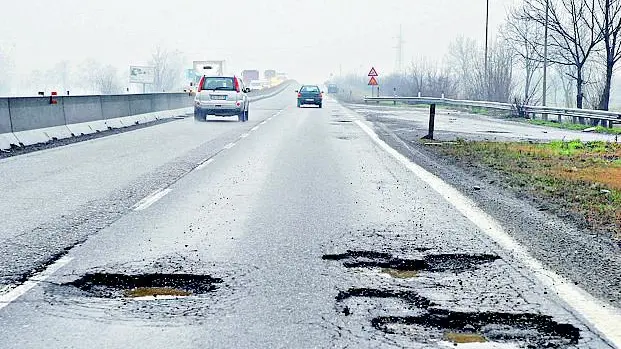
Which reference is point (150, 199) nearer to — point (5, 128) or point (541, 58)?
point (5, 128)

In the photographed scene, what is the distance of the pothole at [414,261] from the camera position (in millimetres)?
5938

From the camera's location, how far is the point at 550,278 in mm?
5598

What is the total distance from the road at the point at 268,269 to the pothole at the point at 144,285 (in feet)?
0.05

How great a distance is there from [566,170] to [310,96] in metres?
37.3

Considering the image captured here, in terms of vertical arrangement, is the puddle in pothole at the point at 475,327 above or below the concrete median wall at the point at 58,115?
below

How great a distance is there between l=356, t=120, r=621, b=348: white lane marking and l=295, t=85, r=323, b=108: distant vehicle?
38998 mm

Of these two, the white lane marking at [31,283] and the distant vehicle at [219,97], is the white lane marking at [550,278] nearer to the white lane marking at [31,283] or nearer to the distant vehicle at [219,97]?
the white lane marking at [31,283]

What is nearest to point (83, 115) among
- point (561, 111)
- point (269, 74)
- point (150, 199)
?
point (150, 199)

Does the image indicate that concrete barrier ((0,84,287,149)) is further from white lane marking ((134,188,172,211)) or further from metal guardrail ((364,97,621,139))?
metal guardrail ((364,97,621,139))

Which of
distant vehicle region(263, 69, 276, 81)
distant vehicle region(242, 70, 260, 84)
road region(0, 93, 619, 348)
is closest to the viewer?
road region(0, 93, 619, 348)

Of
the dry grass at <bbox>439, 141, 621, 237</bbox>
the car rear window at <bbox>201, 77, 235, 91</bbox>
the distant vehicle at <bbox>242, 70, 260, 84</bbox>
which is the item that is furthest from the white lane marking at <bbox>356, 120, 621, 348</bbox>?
the distant vehicle at <bbox>242, 70, 260, 84</bbox>

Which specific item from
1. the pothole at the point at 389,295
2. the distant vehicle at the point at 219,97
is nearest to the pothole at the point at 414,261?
the pothole at the point at 389,295

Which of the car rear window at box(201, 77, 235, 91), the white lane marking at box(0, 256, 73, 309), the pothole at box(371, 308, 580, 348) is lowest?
the pothole at box(371, 308, 580, 348)

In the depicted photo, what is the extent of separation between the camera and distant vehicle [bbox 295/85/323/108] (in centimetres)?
4941
